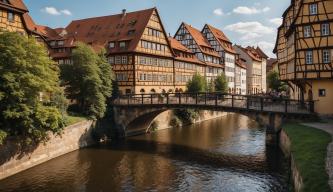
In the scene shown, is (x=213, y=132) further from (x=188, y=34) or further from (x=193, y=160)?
(x=188, y=34)

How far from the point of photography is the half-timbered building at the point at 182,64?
210 ft

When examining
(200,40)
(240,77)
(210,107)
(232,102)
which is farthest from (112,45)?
(240,77)

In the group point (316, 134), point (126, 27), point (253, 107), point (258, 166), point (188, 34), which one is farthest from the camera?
point (188, 34)

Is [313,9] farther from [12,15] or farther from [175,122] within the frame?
[12,15]

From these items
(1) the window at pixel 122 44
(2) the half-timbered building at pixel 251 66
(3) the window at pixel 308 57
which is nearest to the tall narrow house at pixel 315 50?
(3) the window at pixel 308 57

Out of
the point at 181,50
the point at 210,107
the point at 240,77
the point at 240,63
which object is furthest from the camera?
the point at 240,63

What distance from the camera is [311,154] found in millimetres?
19031

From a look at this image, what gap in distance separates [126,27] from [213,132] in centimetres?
2150

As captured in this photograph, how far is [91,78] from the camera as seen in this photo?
4078cm

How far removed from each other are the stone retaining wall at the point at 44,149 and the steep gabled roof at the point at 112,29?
17.8 metres

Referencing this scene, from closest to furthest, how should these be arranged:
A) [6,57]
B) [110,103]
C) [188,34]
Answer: [6,57] → [110,103] → [188,34]

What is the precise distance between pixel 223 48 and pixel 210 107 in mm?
49192

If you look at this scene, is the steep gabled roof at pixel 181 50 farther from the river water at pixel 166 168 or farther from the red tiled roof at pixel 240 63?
the river water at pixel 166 168

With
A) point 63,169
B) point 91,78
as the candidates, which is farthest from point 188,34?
point 63,169
